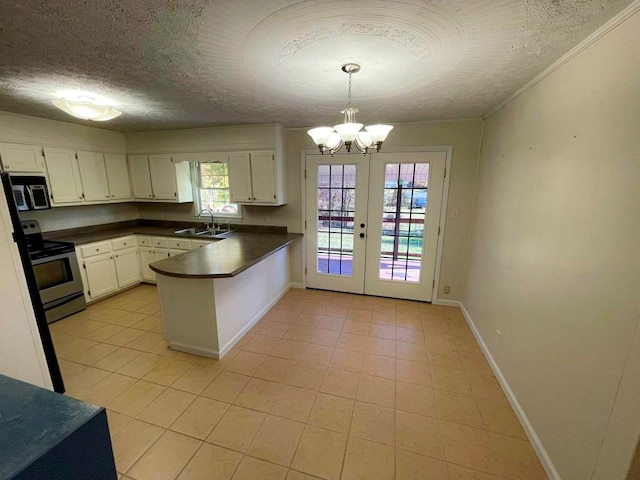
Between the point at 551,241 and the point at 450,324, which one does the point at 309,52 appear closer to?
the point at 551,241

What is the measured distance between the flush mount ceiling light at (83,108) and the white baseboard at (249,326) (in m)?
2.33

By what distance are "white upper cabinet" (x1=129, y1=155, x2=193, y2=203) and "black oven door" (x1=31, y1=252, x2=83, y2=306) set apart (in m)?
1.40

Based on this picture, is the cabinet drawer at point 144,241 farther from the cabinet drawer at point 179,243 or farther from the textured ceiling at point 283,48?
the textured ceiling at point 283,48

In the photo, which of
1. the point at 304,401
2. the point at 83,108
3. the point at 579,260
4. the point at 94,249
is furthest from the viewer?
the point at 94,249

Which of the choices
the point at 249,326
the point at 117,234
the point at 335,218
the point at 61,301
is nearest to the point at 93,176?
the point at 117,234

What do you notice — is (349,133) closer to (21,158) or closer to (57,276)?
(57,276)

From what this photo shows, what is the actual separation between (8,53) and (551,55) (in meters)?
3.26

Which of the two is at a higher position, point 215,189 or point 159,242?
point 215,189

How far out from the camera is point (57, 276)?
316 cm

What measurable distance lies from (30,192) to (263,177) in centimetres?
266

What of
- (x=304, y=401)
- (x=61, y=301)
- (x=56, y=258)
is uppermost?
(x=56, y=258)

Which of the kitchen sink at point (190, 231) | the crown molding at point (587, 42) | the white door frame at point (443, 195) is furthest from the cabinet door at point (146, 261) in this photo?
the crown molding at point (587, 42)

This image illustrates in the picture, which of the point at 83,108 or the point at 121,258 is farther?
the point at 121,258

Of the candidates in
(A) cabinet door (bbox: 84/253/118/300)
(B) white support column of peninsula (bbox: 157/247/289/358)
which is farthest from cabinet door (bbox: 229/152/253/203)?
(A) cabinet door (bbox: 84/253/118/300)
